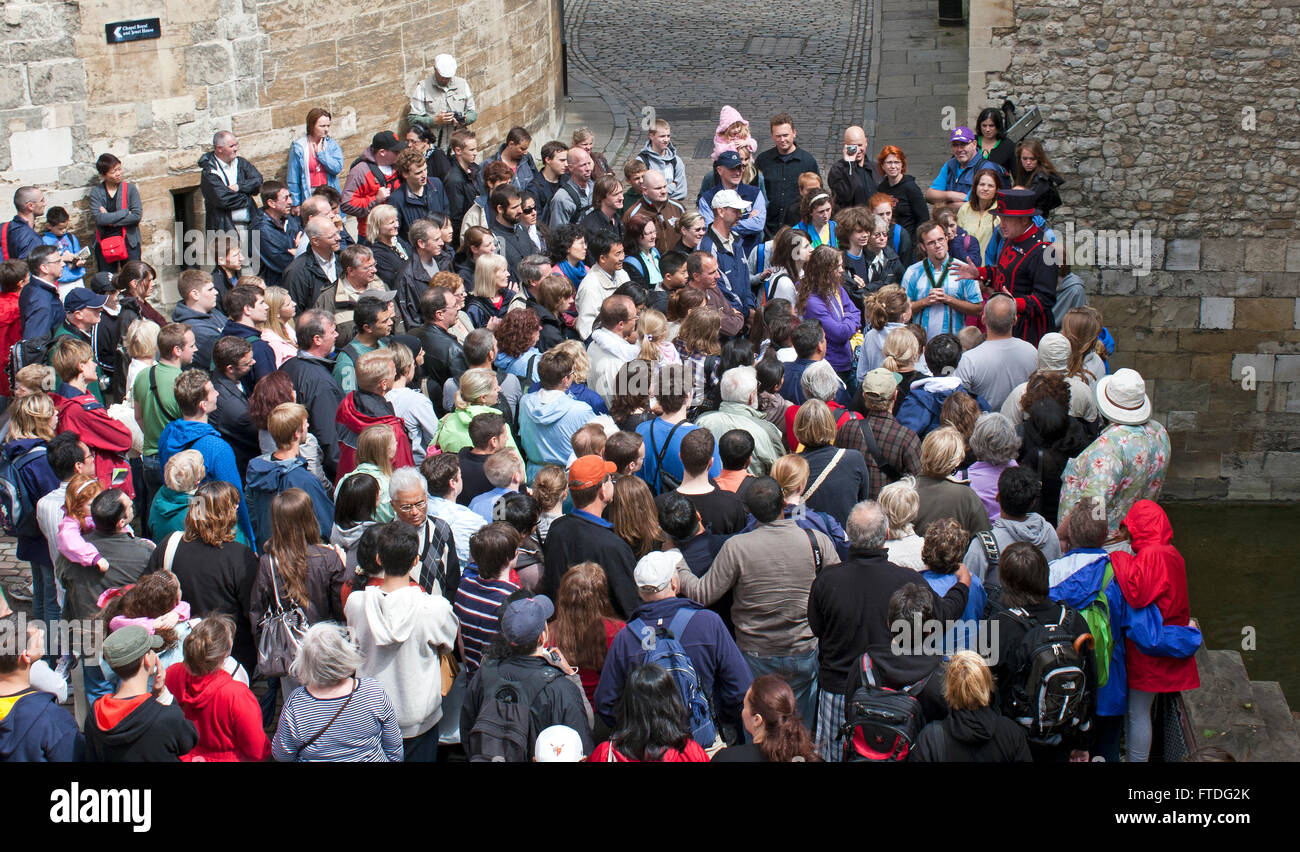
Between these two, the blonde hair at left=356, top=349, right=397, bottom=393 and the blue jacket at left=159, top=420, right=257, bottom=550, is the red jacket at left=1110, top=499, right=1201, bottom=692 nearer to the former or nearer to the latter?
the blonde hair at left=356, top=349, right=397, bottom=393

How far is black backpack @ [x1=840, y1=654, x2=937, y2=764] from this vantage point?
5.32 m

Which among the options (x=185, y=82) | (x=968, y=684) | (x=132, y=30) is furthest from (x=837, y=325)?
(x=132, y=30)

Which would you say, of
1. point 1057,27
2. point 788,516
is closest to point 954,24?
point 1057,27

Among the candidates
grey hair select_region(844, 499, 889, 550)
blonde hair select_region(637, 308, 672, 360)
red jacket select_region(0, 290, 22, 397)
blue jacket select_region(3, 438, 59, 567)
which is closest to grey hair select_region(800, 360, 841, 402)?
blonde hair select_region(637, 308, 672, 360)

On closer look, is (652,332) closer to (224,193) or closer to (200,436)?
(200,436)

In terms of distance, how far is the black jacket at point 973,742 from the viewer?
5.11 metres

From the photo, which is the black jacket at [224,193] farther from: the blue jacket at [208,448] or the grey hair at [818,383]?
the grey hair at [818,383]

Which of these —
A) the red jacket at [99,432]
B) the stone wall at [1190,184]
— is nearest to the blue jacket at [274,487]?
the red jacket at [99,432]

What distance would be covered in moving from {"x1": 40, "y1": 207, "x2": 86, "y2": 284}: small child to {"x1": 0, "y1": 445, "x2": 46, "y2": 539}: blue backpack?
3.68 metres

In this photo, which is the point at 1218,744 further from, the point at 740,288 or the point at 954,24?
the point at 954,24

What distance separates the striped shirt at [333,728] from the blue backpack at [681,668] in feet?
3.53

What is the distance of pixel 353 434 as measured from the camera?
755cm

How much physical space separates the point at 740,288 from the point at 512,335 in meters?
2.33

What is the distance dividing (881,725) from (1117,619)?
5.48ft
